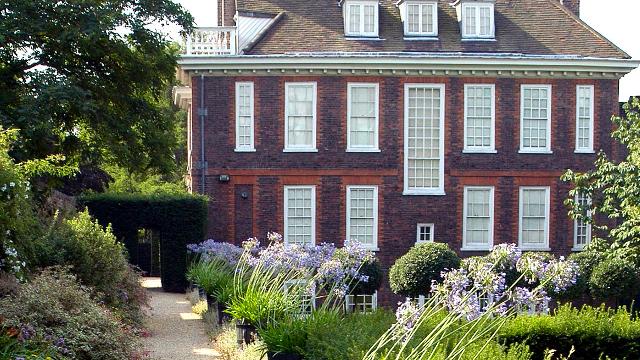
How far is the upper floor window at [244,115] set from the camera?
30.1 meters

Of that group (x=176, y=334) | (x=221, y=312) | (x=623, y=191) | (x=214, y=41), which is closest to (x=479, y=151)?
(x=623, y=191)

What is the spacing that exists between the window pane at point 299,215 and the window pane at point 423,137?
128 inches

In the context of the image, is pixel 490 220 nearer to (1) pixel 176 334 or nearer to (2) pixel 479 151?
(2) pixel 479 151

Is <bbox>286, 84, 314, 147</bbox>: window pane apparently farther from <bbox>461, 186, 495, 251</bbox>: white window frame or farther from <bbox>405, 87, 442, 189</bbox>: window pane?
<bbox>461, 186, 495, 251</bbox>: white window frame

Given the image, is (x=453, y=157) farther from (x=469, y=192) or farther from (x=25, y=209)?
(x=25, y=209)

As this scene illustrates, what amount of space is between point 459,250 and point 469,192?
1870 millimetres

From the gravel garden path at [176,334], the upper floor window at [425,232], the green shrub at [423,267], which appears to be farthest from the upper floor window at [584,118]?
the gravel garden path at [176,334]

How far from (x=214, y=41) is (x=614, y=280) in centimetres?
1418

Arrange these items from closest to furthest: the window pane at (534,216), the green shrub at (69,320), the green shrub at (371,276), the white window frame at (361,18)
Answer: the green shrub at (69,320) → the green shrub at (371,276) → the window pane at (534,216) → the white window frame at (361,18)

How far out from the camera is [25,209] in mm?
12797

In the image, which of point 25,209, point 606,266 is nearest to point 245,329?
point 25,209

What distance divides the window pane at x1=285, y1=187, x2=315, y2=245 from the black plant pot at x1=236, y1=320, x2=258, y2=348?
14779 millimetres

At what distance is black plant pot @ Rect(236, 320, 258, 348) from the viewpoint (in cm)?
1521

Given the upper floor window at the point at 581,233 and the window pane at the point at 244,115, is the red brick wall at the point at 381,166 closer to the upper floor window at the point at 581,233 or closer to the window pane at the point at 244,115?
the window pane at the point at 244,115
